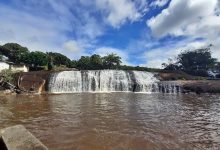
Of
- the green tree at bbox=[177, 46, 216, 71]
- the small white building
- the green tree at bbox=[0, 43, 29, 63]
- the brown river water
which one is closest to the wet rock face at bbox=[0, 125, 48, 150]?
the brown river water

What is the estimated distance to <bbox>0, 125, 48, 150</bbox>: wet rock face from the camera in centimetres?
452

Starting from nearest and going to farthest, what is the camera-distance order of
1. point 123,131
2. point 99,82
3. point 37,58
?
point 123,131
point 99,82
point 37,58

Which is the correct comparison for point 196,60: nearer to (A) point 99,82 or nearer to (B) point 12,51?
(A) point 99,82

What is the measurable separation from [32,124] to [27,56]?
136ft

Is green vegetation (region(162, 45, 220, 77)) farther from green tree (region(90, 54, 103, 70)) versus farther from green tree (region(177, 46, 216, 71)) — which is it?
green tree (region(90, 54, 103, 70))

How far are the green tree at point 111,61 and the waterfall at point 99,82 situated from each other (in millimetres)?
18407

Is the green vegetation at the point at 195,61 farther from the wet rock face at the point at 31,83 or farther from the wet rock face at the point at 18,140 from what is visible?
the wet rock face at the point at 18,140

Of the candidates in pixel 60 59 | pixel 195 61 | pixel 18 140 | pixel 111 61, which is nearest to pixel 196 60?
pixel 195 61

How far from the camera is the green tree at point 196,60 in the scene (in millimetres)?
55312

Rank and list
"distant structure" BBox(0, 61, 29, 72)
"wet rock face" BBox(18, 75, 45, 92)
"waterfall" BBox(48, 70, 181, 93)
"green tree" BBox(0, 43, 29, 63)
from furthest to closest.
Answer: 1. "green tree" BBox(0, 43, 29, 63)
2. "distant structure" BBox(0, 61, 29, 72)
3. "waterfall" BBox(48, 70, 181, 93)
4. "wet rock face" BBox(18, 75, 45, 92)

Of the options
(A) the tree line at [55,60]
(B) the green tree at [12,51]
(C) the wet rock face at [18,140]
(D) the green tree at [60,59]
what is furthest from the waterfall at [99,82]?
(B) the green tree at [12,51]

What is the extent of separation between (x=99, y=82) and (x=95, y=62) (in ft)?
61.5

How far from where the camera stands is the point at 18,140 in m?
4.83

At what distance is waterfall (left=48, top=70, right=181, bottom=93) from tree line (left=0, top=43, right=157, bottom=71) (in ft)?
55.4
